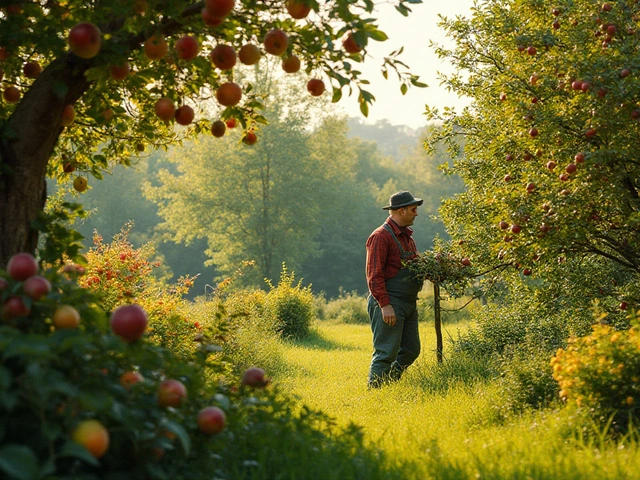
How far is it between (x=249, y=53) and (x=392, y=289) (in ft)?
11.9

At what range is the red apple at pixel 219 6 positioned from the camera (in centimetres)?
308

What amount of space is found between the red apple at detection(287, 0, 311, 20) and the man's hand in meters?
3.57

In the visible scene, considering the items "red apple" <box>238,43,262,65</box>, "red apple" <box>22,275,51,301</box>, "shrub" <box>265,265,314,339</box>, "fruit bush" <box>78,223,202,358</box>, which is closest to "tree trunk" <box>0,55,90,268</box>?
"red apple" <box>238,43,262,65</box>

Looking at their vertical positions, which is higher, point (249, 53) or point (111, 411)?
point (249, 53)

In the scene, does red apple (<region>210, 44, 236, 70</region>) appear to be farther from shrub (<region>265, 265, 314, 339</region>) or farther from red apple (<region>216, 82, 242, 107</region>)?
shrub (<region>265, 265, 314, 339</region>)

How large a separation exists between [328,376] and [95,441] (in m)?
6.65

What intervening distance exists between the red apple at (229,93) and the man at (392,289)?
3026mm

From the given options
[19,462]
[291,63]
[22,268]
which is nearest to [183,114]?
[291,63]

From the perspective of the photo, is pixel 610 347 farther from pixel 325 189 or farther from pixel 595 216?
pixel 325 189

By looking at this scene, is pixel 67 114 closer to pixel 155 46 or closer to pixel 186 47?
pixel 155 46

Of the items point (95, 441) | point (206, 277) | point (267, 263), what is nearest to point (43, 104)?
point (95, 441)

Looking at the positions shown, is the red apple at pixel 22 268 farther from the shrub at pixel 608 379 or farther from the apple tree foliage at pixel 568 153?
the apple tree foliage at pixel 568 153

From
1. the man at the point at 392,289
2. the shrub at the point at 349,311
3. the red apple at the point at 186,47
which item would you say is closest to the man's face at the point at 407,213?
the man at the point at 392,289

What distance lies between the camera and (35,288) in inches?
92.8
